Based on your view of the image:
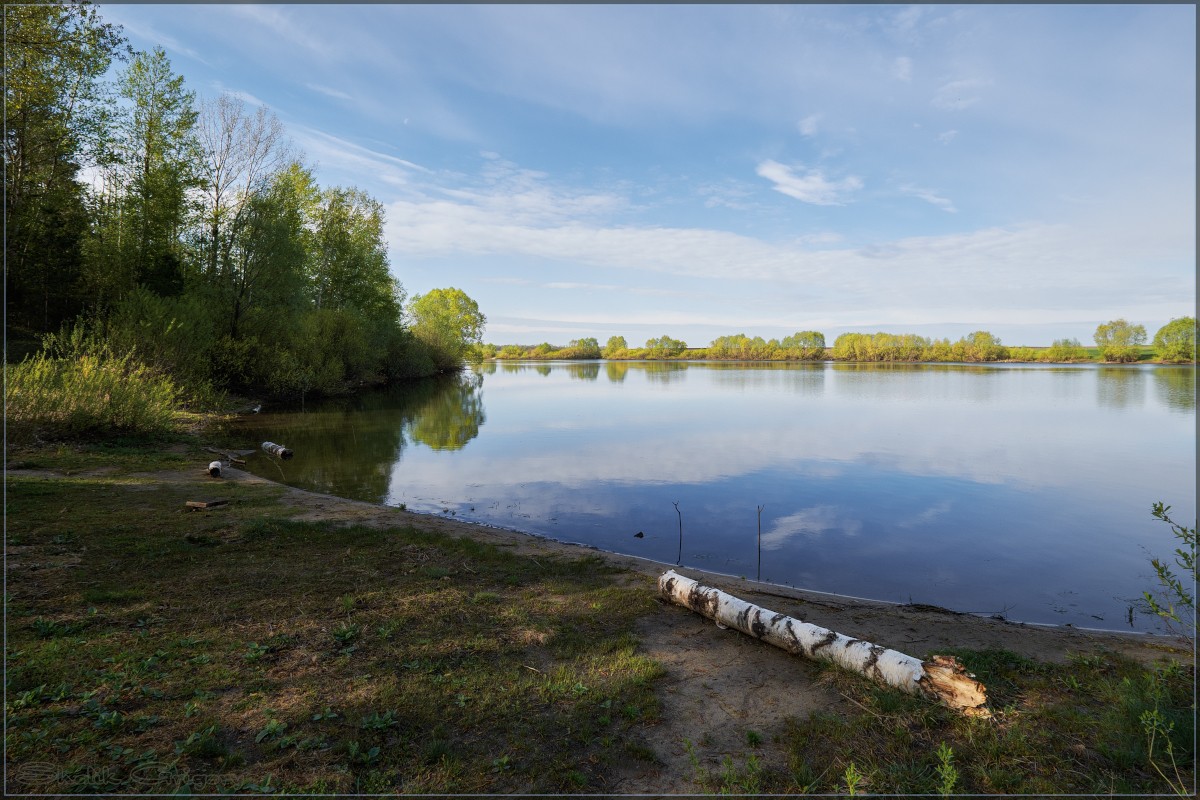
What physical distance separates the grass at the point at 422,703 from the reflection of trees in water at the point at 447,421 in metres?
14.1

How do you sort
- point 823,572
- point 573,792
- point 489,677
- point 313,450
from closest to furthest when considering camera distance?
point 573,792 < point 489,677 < point 823,572 < point 313,450

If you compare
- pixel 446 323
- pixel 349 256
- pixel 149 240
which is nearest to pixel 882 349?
pixel 446 323

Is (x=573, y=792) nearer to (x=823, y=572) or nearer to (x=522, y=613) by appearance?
(x=522, y=613)

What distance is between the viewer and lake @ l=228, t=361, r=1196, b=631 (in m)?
8.74

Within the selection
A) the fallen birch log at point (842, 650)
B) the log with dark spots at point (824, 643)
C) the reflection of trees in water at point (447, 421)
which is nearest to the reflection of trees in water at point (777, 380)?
the reflection of trees in water at point (447, 421)

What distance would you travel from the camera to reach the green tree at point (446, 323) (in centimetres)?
6406

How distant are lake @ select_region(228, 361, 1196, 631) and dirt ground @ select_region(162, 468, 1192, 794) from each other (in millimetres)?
1174

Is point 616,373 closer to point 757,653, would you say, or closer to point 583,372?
point 583,372

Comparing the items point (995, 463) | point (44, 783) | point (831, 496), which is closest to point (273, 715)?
point (44, 783)

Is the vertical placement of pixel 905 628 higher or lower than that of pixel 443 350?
lower

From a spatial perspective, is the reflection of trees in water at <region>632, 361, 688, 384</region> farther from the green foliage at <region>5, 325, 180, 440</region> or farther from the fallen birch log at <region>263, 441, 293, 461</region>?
the green foliage at <region>5, 325, 180, 440</region>

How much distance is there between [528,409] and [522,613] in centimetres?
2737

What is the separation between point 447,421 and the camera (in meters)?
27.0

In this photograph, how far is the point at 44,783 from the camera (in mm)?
2891
